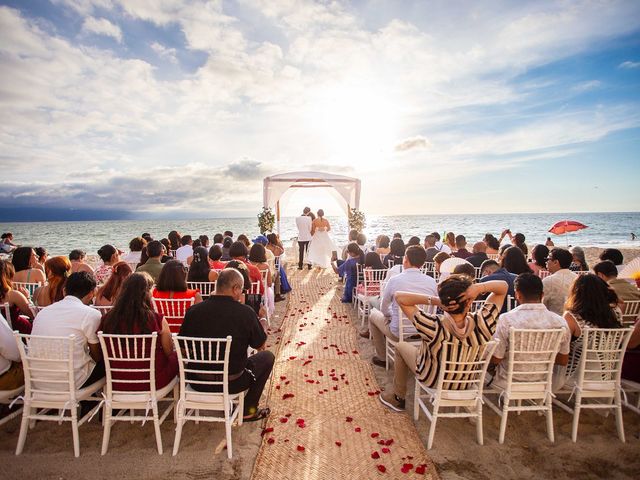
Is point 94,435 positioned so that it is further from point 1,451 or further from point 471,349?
point 471,349

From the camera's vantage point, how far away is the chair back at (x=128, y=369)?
2.85 meters

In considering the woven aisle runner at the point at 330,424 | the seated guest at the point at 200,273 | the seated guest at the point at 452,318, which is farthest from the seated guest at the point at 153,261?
the seated guest at the point at 452,318

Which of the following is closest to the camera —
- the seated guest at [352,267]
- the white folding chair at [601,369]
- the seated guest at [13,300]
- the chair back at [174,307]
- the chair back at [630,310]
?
the white folding chair at [601,369]

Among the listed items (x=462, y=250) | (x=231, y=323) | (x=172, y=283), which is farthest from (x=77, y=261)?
(x=462, y=250)

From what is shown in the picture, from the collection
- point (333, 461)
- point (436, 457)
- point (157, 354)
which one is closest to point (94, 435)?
point (157, 354)

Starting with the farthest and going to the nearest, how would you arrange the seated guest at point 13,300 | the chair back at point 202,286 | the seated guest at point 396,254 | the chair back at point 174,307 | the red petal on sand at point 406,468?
the seated guest at point 396,254, the chair back at point 202,286, the chair back at point 174,307, the seated guest at point 13,300, the red petal on sand at point 406,468

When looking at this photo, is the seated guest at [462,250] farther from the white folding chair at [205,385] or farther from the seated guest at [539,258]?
the white folding chair at [205,385]

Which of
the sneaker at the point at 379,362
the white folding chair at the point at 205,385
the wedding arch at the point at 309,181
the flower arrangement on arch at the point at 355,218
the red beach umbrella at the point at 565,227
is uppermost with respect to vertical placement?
the wedding arch at the point at 309,181

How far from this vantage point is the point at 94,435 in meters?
3.24

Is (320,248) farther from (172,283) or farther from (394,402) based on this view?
(394,402)

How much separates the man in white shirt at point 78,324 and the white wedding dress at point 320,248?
30.7ft

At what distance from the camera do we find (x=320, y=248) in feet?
40.6

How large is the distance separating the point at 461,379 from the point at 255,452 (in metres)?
1.81

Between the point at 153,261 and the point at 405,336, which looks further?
the point at 153,261
